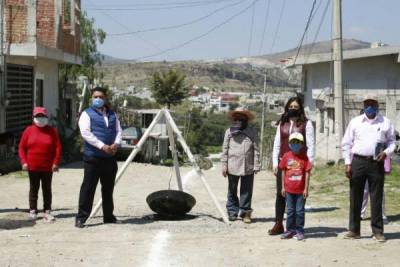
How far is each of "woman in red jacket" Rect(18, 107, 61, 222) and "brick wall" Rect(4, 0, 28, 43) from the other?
445 inches

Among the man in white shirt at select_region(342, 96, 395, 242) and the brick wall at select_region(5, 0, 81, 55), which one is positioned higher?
the brick wall at select_region(5, 0, 81, 55)

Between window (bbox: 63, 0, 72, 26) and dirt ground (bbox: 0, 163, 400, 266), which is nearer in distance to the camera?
dirt ground (bbox: 0, 163, 400, 266)

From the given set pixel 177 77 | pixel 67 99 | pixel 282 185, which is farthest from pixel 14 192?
pixel 177 77

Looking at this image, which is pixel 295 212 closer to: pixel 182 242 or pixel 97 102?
pixel 182 242

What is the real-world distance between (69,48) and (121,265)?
20350 millimetres

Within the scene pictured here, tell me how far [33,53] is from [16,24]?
106cm

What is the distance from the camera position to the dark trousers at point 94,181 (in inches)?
363

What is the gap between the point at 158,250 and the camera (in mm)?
7832

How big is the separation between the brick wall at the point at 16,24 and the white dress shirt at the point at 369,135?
47.3 ft

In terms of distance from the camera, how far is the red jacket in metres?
9.77

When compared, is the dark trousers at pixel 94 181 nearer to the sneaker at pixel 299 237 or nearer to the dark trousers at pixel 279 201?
the dark trousers at pixel 279 201

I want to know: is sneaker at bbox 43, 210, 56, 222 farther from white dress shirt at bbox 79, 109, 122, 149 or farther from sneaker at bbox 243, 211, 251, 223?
sneaker at bbox 243, 211, 251, 223

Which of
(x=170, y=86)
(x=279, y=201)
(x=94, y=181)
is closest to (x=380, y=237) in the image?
(x=279, y=201)

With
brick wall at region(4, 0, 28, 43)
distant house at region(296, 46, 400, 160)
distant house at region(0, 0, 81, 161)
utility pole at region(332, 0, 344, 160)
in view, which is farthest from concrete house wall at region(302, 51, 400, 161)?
brick wall at region(4, 0, 28, 43)
